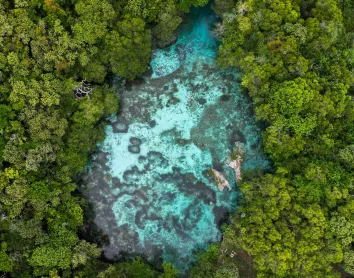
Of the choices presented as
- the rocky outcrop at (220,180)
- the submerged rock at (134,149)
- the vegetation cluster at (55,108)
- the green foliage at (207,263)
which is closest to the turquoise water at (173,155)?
the submerged rock at (134,149)

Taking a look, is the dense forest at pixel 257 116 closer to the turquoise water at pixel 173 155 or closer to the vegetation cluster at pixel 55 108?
the vegetation cluster at pixel 55 108

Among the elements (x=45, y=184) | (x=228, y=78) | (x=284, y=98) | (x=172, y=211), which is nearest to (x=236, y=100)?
(x=228, y=78)

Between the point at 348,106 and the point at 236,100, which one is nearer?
the point at 348,106

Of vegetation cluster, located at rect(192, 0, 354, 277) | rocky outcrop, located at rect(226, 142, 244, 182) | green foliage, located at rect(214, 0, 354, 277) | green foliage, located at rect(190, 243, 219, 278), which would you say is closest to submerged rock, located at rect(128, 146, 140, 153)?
rocky outcrop, located at rect(226, 142, 244, 182)

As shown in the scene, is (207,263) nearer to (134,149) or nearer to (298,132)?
(134,149)

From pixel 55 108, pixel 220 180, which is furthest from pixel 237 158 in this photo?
pixel 55 108

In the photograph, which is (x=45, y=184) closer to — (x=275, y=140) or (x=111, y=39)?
(x=111, y=39)

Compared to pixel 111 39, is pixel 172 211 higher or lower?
lower
